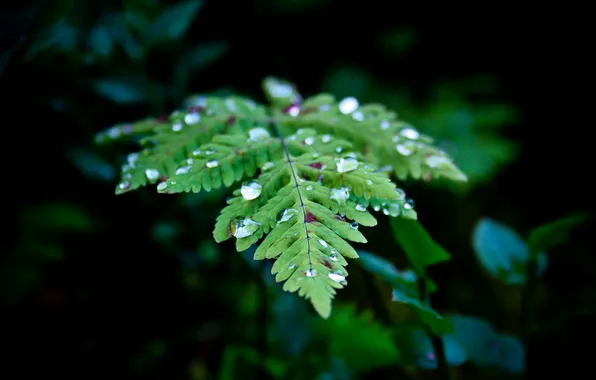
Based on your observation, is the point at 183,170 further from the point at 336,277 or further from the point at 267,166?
the point at 336,277

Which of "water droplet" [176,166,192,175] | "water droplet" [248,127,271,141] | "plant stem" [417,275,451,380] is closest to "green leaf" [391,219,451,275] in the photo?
"plant stem" [417,275,451,380]

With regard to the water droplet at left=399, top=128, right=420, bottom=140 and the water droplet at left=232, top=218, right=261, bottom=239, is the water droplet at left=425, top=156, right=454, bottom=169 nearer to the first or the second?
the water droplet at left=399, top=128, right=420, bottom=140

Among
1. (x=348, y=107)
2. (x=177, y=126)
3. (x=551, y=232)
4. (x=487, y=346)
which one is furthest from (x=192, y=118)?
(x=487, y=346)

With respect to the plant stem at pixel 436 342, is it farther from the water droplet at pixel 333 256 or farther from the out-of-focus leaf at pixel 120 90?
the out-of-focus leaf at pixel 120 90

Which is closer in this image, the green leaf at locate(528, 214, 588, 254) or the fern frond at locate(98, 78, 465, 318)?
the fern frond at locate(98, 78, 465, 318)

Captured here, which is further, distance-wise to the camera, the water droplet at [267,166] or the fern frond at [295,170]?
the water droplet at [267,166]

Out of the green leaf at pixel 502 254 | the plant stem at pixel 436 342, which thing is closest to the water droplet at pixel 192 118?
the plant stem at pixel 436 342
